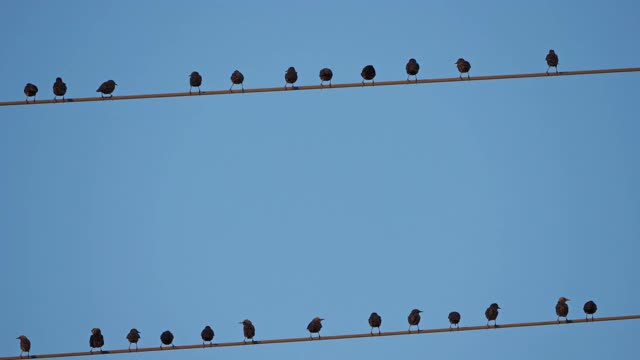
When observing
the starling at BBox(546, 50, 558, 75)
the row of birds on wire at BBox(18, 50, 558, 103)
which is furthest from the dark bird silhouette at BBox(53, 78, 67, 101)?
the starling at BBox(546, 50, 558, 75)

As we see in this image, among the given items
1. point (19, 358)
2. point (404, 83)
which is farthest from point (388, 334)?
point (19, 358)

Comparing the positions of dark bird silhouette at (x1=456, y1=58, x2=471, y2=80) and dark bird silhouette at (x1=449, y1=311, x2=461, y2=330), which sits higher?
dark bird silhouette at (x1=456, y1=58, x2=471, y2=80)

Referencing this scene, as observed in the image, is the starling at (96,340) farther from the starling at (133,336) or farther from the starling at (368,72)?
the starling at (368,72)

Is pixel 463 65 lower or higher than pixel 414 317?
higher

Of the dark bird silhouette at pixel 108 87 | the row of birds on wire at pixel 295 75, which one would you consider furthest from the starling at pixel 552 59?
the dark bird silhouette at pixel 108 87

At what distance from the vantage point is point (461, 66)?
4084 centimetres

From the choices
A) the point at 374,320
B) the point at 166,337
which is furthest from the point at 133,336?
the point at 374,320

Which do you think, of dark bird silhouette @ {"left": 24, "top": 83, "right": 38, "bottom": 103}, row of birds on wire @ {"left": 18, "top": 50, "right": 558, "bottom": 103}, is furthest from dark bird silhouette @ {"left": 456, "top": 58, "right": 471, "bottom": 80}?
dark bird silhouette @ {"left": 24, "top": 83, "right": 38, "bottom": 103}

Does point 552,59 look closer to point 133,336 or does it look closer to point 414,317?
point 414,317

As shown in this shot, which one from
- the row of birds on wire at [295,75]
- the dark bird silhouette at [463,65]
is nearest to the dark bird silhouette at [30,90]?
the row of birds on wire at [295,75]

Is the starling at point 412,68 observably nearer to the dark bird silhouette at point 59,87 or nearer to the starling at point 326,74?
the starling at point 326,74

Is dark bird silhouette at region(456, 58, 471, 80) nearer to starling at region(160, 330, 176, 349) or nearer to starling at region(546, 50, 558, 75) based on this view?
starling at region(546, 50, 558, 75)

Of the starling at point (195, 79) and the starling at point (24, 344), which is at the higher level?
the starling at point (195, 79)

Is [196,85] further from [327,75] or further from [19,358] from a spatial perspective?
[19,358]
